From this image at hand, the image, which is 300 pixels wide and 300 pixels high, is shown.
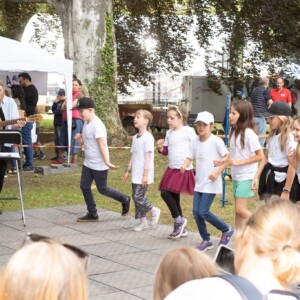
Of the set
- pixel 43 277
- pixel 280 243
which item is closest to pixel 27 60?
pixel 280 243

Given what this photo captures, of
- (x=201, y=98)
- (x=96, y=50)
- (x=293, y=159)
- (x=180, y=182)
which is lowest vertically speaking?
(x=180, y=182)

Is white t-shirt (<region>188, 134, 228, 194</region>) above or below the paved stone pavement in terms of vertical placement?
above

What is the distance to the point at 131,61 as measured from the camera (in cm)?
2778

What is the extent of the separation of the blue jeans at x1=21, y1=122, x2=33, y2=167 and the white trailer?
15289 mm

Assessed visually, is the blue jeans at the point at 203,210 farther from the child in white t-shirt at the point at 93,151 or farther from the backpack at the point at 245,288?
the backpack at the point at 245,288

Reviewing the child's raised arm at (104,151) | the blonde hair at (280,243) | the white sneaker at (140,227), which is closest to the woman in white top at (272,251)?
the blonde hair at (280,243)

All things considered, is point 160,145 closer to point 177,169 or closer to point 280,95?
point 177,169

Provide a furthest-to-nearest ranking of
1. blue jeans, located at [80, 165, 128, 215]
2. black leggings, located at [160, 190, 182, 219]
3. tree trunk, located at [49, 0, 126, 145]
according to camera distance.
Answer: tree trunk, located at [49, 0, 126, 145]
blue jeans, located at [80, 165, 128, 215]
black leggings, located at [160, 190, 182, 219]

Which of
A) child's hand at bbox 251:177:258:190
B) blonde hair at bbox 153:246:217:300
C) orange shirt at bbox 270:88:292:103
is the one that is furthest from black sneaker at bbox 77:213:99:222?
orange shirt at bbox 270:88:292:103

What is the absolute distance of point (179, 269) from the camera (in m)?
2.86

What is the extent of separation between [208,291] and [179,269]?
0.28 meters

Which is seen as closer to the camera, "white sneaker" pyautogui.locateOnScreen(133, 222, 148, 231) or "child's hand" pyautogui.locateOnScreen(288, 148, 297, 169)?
"child's hand" pyautogui.locateOnScreen(288, 148, 297, 169)

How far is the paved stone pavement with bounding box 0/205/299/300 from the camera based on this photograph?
667cm

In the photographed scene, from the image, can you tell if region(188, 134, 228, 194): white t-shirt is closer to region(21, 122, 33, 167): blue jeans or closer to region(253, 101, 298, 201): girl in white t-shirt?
region(253, 101, 298, 201): girl in white t-shirt
